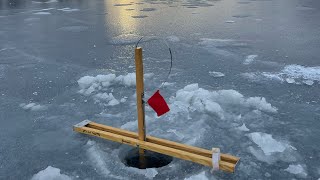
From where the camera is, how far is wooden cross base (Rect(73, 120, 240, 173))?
3838 mm

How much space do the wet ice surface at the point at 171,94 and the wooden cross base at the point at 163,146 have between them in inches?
4.5

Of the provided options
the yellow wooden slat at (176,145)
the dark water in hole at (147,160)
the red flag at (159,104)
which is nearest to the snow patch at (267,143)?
the yellow wooden slat at (176,145)

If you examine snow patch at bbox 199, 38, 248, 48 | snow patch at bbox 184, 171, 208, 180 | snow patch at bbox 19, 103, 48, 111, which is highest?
snow patch at bbox 184, 171, 208, 180

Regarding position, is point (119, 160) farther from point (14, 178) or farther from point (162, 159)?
point (14, 178)

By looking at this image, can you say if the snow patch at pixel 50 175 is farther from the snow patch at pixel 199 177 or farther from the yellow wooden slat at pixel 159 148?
the snow patch at pixel 199 177

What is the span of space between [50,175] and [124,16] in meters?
11.7

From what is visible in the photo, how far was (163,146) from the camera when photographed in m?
4.12

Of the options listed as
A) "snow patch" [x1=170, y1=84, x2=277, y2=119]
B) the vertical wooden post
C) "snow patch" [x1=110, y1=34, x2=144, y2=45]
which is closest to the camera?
the vertical wooden post

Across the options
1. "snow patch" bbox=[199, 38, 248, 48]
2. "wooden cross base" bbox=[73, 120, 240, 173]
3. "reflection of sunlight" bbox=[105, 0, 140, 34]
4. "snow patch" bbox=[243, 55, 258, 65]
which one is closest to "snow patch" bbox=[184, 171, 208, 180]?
"wooden cross base" bbox=[73, 120, 240, 173]

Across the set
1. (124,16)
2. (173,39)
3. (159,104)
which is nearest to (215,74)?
(159,104)

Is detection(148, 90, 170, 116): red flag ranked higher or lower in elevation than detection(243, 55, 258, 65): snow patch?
higher

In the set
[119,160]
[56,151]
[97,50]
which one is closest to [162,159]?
[119,160]

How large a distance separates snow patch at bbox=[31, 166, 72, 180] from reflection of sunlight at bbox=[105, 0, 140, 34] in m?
8.17

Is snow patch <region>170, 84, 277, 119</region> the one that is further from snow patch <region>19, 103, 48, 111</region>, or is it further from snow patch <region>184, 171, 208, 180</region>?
snow patch <region>19, 103, 48, 111</region>
